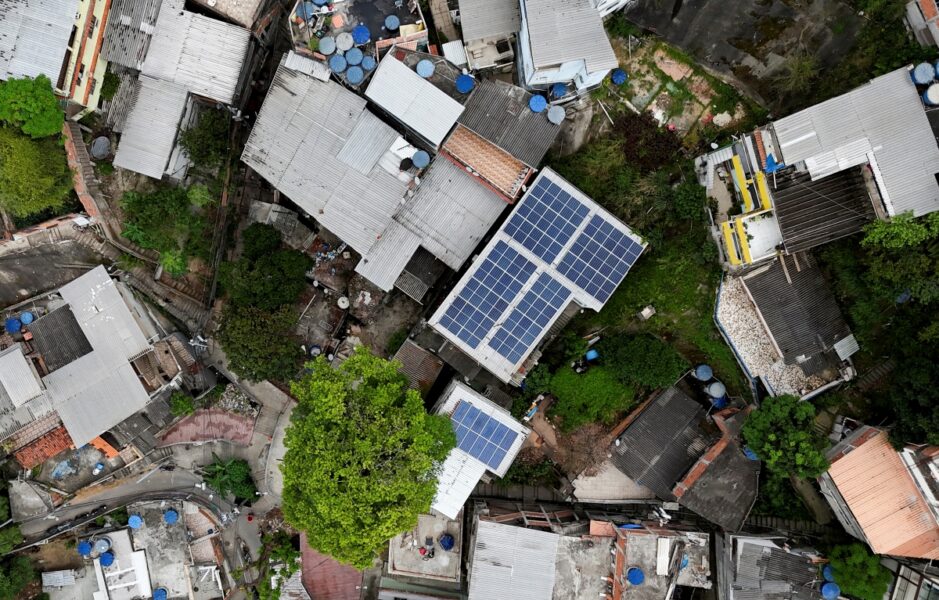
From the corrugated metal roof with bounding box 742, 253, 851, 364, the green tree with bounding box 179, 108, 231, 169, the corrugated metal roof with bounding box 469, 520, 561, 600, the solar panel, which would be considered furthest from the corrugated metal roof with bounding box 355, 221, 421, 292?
the corrugated metal roof with bounding box 742, 253, 851, 364

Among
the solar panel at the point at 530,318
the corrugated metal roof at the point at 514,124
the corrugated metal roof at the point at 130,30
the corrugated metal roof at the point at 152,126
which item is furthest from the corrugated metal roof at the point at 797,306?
the corrugated metal roof at the point at 130,30

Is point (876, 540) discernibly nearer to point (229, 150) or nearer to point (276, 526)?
point (276, 526)

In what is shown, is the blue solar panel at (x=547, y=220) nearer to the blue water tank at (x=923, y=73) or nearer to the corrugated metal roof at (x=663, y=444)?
the corrugated metal roof at (x=663, y=444)

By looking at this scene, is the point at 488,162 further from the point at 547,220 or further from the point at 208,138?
the point at 208,138

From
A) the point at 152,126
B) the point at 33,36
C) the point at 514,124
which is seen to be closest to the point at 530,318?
the point at 514,124

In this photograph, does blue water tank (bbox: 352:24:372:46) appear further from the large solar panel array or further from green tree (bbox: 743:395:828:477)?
green tree (bbox: 743:395:828:477)

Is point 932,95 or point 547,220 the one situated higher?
point 932,95
